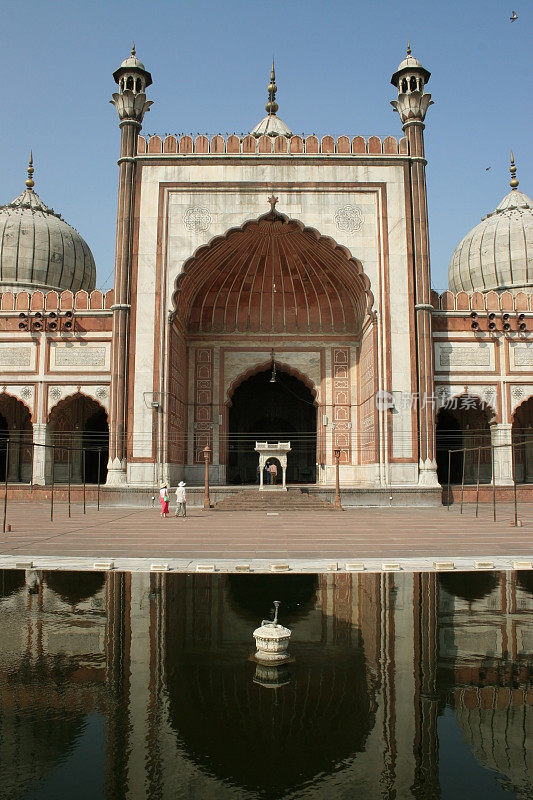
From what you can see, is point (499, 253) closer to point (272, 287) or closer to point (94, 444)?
point (272, 287)

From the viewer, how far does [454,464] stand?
22.2 meters

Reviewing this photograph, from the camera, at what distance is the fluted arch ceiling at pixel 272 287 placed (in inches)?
748

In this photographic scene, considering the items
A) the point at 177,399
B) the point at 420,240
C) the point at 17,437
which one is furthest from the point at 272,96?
the point at 17,437

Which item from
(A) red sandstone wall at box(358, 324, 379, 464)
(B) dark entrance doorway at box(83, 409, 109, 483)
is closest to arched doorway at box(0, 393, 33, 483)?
(B) dark entrance doorway at box(83, 409, 109, 483)

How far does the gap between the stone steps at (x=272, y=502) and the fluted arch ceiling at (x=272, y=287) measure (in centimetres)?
580

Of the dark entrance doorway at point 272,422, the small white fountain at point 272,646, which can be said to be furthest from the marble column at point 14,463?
the small white fountain at point 272,646

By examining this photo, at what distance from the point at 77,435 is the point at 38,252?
727 centimetres

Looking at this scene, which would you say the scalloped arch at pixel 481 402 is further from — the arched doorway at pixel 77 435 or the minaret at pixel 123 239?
the arched doorway at pixel 77 435

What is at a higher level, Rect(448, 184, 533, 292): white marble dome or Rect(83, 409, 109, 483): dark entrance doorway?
Rect(448, 184, 533, 292): white marble dome

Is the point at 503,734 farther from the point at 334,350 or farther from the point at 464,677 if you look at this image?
the point at 334,350

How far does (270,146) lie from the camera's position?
18.3 m

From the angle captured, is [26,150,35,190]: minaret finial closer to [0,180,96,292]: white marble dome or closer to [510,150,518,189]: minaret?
[0,180,96,292]: white marble dome

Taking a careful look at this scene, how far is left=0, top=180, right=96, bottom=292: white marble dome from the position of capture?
22.7 meters

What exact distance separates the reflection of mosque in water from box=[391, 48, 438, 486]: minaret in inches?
438
